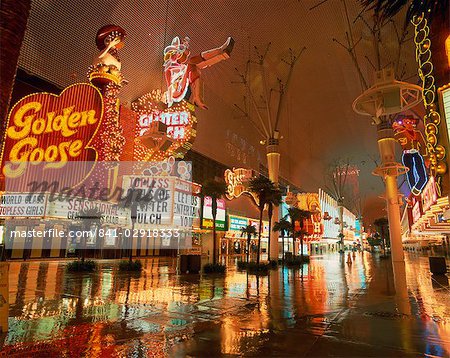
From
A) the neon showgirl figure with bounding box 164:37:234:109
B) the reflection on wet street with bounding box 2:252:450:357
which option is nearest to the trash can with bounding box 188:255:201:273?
the reflection on wet street with bounding box 2:252:450:357

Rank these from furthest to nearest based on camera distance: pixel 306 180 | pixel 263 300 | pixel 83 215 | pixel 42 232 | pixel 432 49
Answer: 1. pixel 306 180
2. pixel 42 232
3. pixel 83 215
4. pixel 432 49
5. pixel 263 300

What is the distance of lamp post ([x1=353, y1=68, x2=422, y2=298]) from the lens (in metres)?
11.0

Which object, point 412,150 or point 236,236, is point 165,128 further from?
point 236,236

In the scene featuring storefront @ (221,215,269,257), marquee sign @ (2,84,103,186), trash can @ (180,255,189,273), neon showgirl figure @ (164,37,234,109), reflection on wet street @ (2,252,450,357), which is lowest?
reflection on wet street @ (2,252,450,357)

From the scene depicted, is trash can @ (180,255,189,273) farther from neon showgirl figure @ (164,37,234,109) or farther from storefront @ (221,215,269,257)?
storefront @ (221,215,269,257)

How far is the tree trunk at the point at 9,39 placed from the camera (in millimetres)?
5328

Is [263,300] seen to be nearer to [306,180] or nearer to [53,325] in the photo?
[53,325]

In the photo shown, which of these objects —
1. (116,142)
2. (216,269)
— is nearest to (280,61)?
(116,142)

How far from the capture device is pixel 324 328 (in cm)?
771

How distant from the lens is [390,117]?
28078 mm

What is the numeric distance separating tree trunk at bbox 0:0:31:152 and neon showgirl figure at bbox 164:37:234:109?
22.1 meters

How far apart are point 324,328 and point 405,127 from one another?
88.8 feet

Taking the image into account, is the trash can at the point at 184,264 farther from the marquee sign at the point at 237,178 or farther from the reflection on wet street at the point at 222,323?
the marquee sign at the point at 237,178

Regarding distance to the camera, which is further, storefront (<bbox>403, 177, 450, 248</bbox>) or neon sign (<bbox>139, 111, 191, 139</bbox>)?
neon sign (<bbox>139, 111, 191, 139</bbox>)
